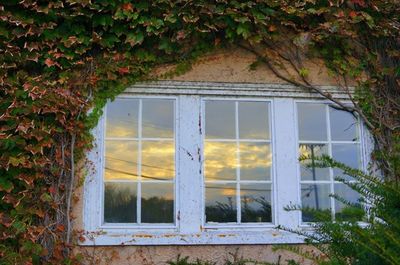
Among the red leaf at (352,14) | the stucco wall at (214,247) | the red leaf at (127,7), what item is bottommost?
the stucco wall at (214,247)

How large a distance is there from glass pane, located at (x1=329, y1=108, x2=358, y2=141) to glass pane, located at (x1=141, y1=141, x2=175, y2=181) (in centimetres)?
159

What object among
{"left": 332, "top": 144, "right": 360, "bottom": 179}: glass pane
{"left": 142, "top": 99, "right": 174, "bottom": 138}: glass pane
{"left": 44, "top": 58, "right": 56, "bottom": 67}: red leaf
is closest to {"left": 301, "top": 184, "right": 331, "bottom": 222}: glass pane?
{"left": 332, "top": 144, "right": 360, "bottom": 179}: glass pane

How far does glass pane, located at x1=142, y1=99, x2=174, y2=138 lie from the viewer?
4.64 metres

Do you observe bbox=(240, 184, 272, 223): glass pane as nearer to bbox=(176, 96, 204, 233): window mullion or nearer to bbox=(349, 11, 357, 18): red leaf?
bbox=(176, 96, 204, 233): window mullion

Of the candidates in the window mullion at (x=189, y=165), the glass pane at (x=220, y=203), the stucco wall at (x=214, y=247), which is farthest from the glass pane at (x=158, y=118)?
the glass pane at (x=220, y=203)

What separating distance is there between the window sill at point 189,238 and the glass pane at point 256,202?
145 millimetres

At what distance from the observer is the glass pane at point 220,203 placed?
4547 millimetres

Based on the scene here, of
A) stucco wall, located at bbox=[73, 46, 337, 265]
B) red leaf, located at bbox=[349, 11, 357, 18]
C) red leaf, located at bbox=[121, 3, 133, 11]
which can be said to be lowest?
stucco wall, located at bbox=[73, 46, 337, 265]

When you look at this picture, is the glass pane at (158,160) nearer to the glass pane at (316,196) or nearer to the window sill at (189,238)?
the window sill at (189,238)

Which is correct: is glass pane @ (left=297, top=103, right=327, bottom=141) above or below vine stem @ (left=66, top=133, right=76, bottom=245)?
above

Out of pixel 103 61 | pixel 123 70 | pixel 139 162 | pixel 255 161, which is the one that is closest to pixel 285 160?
pixel 255 161

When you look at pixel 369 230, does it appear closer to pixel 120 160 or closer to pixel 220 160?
pixel 220 160

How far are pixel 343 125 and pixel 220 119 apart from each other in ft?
4.01

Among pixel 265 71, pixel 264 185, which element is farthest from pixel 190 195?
pixel 265 71
